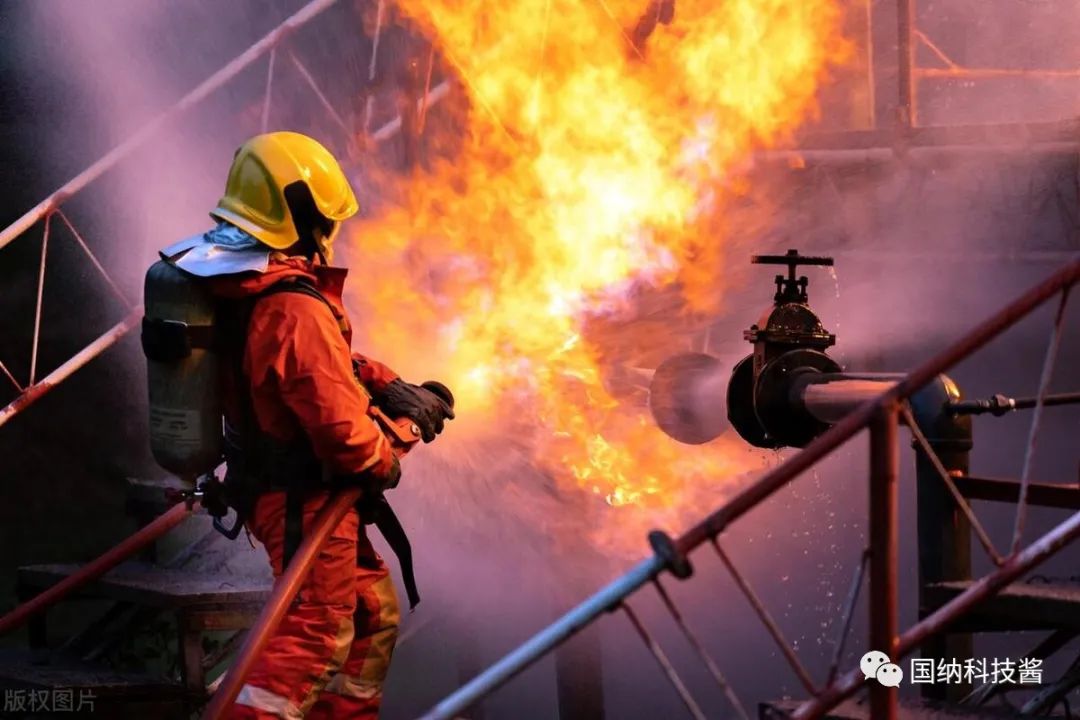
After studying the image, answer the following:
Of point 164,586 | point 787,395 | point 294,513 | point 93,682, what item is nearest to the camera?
point 294,513

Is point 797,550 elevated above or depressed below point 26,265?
below

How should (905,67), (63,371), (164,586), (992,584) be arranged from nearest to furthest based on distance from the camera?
(992,584), (164,586), (63,371), (905,67)

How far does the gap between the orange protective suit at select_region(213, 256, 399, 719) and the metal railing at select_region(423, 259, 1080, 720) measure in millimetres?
1021

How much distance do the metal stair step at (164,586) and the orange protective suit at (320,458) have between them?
30.7 inches

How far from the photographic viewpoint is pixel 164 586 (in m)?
5.54

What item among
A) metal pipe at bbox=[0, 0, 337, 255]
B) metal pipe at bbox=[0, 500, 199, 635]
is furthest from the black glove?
metal pipe at bbox=[0, 0, 337, 255]

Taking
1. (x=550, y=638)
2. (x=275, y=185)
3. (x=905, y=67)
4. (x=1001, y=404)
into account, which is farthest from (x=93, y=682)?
(x=905, y=67)

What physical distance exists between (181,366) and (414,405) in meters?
0.94

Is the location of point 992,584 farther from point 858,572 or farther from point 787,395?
point 787,395

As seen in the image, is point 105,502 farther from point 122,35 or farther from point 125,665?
point 122,35

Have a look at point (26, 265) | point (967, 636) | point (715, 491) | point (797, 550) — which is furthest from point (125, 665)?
point (797, 550)

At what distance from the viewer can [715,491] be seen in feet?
26.8

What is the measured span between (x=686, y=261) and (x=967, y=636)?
3.85 metres

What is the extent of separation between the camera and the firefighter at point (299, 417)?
13.8 ft
